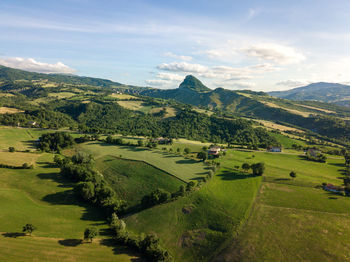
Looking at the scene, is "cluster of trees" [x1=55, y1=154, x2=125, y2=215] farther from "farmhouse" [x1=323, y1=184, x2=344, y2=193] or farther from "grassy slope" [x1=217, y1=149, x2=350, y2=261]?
"farmhouse" [x1=323, y1=184, x2=344, y2=193]

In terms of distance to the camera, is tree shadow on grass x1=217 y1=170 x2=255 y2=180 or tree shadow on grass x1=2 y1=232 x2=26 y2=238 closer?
tree shadow on grass x1=2 y1=232 x2=26 y2=238

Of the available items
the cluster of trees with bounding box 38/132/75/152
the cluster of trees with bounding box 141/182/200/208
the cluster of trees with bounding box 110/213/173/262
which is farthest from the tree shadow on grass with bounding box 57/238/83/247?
the cluster of trees with bounding box 38/132/75/152

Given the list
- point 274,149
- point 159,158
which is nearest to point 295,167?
point 274,149

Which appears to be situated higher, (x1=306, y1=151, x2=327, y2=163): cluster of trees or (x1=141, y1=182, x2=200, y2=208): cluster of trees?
(x1=306, y1=151, x2=327, y2=163): cluster of trees

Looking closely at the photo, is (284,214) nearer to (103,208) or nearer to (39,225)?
(103,208)

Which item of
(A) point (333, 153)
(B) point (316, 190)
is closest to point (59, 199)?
(B) point (316, 190)

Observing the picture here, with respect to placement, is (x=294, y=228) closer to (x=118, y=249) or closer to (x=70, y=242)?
(x=118, y=249)
